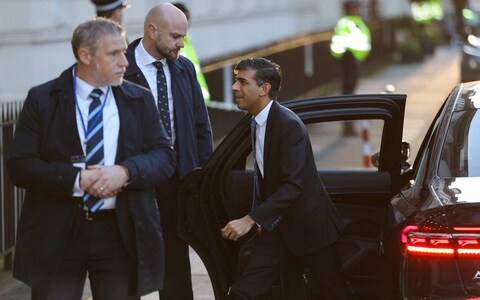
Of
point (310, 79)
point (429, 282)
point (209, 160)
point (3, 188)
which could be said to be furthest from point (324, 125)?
point (429, 282)

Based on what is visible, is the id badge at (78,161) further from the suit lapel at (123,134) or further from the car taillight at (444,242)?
the car taillight at (444,242)

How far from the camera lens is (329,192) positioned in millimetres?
7074

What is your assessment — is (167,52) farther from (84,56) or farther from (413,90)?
(413,90)

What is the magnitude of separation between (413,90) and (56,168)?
22.1 meters

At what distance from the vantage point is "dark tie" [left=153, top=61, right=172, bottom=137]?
6.83m

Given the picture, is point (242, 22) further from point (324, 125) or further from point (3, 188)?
point (3, 188)

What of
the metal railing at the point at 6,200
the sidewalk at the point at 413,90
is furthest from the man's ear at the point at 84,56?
the metal railing at the point at 6,200

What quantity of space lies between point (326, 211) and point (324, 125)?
46.7 feet

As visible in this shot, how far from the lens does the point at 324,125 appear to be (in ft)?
67.8

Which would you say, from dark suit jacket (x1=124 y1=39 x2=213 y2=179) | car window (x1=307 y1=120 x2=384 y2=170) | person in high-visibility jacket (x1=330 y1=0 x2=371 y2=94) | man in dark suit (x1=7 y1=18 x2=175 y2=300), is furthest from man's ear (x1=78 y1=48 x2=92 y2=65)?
person in high-visibility jacket (x1=330 y1=0 x2=371 y2=94)

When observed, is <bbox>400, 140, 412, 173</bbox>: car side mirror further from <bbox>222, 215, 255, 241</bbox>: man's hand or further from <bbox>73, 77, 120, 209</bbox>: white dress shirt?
<bbox>73, 77, 120, 209</bbox>: white dress shirt

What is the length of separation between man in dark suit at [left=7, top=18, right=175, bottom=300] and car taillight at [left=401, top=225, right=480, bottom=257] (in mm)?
1059

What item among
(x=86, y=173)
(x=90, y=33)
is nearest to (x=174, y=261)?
(x=86, y=173)

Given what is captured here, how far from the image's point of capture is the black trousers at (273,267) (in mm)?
6434
